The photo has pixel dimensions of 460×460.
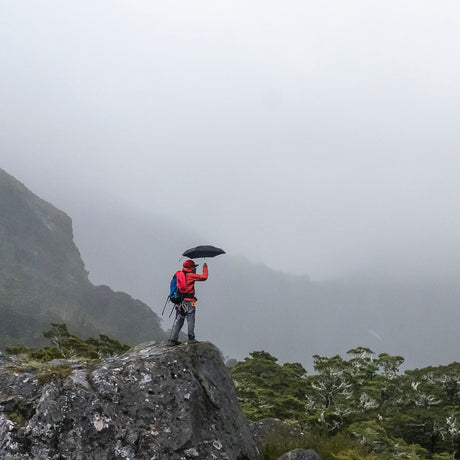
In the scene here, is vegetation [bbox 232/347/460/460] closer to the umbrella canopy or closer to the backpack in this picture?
the backpack

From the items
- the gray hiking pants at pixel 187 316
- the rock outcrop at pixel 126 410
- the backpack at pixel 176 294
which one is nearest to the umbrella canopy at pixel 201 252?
the backpack at pixel 176 294

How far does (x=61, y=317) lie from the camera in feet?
486

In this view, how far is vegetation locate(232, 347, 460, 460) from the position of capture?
23803mm

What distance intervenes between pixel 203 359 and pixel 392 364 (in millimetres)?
33360

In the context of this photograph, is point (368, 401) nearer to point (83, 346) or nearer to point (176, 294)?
point (176, 294)

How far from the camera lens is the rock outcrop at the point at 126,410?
6.98 metres

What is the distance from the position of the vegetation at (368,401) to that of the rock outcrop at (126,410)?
1254 cm

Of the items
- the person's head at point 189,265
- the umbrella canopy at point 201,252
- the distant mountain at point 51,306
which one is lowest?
the distant mountain at point 51,306

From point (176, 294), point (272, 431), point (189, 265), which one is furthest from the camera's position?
point (272, 431)

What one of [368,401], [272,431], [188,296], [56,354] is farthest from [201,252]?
[368,401]

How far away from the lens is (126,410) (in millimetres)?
7652

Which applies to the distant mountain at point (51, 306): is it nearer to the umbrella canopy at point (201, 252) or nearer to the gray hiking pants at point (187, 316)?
the gray hiking pants at point (187, 316)

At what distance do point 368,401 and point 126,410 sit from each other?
2751 centimetres

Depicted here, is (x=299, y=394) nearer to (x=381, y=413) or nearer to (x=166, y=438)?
(x=381, y=413)
